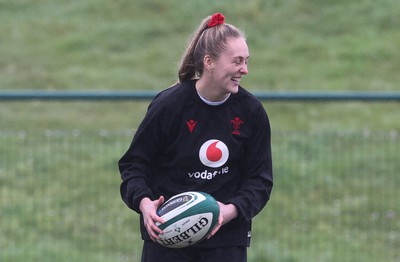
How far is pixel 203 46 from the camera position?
5.62 metres

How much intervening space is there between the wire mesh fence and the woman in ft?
10.7

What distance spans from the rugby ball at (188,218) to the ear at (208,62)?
65 centimetres

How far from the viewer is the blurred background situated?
9.09 meters

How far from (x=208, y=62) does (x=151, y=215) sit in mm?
837

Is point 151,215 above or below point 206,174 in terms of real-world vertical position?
below

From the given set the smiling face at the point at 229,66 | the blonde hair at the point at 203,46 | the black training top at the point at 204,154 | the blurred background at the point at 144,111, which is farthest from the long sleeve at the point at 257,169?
the blurred background at the point at 144,111

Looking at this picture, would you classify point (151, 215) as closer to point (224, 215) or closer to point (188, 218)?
point (188, 218)

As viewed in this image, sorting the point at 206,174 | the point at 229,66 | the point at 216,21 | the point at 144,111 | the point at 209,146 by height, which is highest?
the point at 144,111

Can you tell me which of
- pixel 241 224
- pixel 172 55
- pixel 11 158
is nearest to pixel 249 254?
pixel 11 158

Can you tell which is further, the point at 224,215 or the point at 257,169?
the point at 257,169

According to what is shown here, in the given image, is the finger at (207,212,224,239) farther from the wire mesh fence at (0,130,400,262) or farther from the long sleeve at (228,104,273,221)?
the wire mesh fence at (0,130,400,262)

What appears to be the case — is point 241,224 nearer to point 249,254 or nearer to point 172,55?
point 249,254

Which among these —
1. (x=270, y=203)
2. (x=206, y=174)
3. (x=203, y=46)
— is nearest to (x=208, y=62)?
(x=203, y=46)

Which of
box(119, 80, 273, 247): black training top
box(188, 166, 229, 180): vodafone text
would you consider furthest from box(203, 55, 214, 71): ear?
box(188, 166, 229, 180): vodafone text
